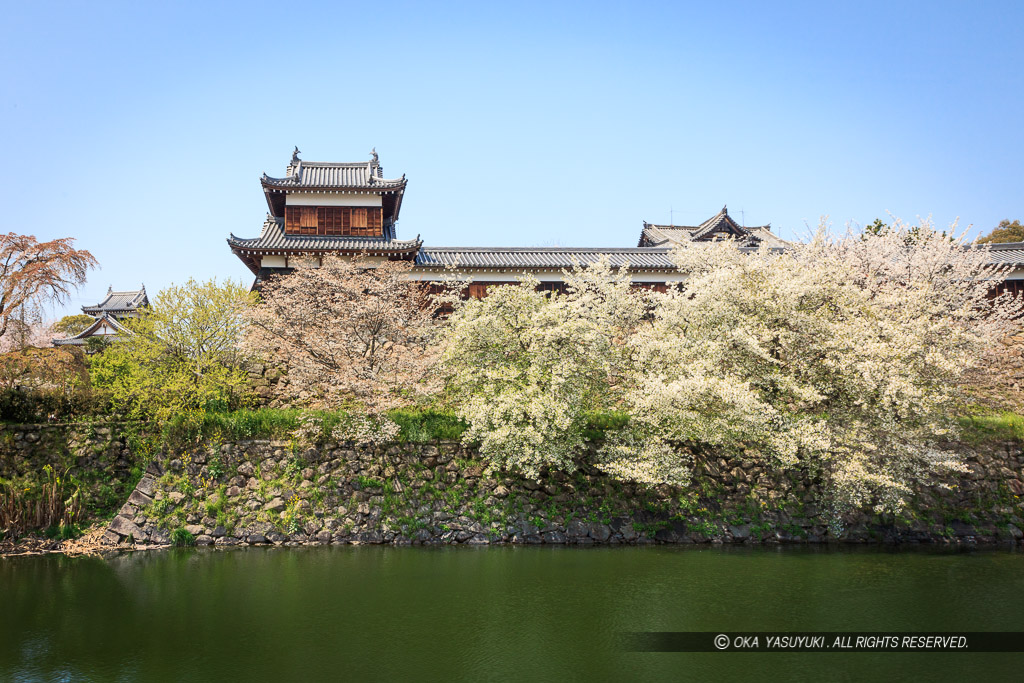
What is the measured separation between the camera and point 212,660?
9.29 metres

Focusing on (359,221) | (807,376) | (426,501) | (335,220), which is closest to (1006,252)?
(807,376)

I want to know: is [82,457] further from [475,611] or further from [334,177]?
[334,177]

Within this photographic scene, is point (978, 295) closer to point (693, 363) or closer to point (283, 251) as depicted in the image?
point (693, 363)

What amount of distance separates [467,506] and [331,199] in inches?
671

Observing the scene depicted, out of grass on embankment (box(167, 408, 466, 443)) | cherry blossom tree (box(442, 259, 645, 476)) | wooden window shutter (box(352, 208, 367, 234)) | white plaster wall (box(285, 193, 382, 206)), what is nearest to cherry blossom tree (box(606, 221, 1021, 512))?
cherry blossom tree (box(442, 259, 645, 476))

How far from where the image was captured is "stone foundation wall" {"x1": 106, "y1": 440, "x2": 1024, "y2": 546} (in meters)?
17.8

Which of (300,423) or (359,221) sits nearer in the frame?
(300,423)

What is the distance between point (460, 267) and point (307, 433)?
1180cm

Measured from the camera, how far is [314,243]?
27.3m

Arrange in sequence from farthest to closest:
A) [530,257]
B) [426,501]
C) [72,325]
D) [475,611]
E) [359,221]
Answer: [72,325], [530,257], [359,221], [426,501], [475,611]

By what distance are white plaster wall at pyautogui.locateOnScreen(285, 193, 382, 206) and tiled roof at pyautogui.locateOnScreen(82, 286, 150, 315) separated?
2465cm

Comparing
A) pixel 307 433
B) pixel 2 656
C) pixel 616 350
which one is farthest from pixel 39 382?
pixel 616 350

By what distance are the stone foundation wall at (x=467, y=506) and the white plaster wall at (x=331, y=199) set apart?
13514 millimetres

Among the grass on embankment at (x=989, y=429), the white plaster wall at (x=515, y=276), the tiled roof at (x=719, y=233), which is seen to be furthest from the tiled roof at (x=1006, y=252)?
the white plaster wall at (x=515, y=276)
